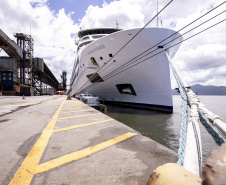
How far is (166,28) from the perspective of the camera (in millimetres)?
10742

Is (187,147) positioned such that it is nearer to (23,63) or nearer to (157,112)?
(157,112)

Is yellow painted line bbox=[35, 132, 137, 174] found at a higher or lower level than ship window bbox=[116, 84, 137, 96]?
lower

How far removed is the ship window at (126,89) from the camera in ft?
45.6

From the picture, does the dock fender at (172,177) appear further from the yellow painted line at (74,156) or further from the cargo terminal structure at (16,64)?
the cargo terminal structure at (16,64)

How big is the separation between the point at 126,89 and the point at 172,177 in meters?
13.9

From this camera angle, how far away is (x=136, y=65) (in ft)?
38.7

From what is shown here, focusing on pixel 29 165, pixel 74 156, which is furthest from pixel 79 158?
pixel 29 165

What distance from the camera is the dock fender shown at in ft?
2.32

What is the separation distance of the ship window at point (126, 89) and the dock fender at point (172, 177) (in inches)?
510

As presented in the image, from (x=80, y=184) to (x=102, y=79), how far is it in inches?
535

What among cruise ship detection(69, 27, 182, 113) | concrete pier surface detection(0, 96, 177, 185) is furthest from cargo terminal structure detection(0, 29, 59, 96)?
concrete pier surface detection(0, 96, 177, 185)

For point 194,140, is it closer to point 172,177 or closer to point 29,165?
point 172,177

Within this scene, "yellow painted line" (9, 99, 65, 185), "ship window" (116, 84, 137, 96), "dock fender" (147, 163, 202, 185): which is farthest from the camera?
"ship window" (116, 84, 137, 96)

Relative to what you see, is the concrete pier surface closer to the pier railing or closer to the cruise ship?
the pier railing
